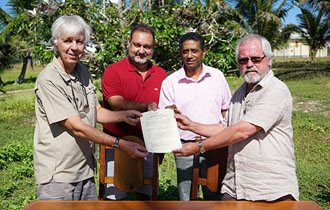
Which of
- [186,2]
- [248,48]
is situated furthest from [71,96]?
[186,2]

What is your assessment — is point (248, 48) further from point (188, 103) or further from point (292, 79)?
point (292, 79)

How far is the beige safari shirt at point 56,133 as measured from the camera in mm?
2082

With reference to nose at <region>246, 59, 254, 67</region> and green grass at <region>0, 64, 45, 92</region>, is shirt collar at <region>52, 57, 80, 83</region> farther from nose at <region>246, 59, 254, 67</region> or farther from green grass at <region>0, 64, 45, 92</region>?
green grass at <region>0, 64, 45, 92</region>

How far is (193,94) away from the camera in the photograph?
9.59 feet

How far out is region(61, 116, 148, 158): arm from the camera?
211 centimetres

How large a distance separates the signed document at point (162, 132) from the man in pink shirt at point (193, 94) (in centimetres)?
71

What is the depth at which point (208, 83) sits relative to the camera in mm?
2953

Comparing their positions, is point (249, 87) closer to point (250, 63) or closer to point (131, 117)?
point (250, 63)

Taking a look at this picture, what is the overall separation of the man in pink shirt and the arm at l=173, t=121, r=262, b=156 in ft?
2.14

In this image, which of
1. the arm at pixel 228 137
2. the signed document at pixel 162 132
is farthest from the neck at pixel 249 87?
the signed document at pixel 162 132

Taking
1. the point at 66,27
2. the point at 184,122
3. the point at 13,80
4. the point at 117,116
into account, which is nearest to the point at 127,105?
the point at 117,116

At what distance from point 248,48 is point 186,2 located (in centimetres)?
588

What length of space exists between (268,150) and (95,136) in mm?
1138

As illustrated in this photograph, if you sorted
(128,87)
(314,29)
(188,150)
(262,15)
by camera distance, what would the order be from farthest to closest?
1. (314,29)
2. (262,15)
3. (128,87)
4. (188,150)
